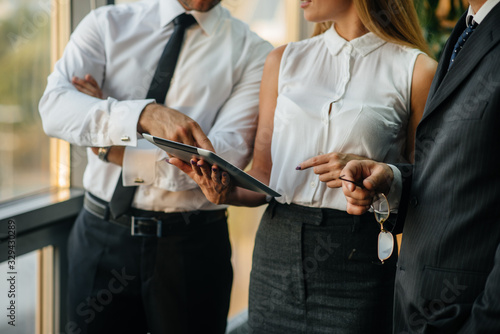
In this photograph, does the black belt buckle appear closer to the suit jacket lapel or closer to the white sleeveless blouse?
the white sleeveless blouse

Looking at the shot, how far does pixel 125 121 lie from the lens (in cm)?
155

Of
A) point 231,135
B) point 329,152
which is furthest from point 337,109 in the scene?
→ point 231,135

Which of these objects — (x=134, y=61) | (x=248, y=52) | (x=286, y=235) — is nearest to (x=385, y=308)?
(x=286, y=235)

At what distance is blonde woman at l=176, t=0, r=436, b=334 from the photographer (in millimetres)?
1460

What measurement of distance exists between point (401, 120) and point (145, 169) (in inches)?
31.1

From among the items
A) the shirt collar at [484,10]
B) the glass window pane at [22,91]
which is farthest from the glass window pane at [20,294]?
the shirt collar at [484,10]

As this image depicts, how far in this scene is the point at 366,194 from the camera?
1.21m

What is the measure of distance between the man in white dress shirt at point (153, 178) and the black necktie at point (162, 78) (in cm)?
2

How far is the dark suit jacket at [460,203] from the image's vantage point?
1.05 meters

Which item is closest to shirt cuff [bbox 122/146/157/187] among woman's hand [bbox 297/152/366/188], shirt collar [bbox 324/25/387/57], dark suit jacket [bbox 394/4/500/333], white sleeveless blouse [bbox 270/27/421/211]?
white sleeveless blouse [bbox 270/27/421/211]

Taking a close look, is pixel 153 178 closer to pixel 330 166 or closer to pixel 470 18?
pixel 330 166

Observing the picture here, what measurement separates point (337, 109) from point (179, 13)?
0.66 m

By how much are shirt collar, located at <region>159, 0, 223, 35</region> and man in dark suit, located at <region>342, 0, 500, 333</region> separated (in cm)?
83

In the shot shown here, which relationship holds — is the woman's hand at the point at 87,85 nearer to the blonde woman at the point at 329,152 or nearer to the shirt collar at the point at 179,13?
the shirt collar at the point at 179,13
